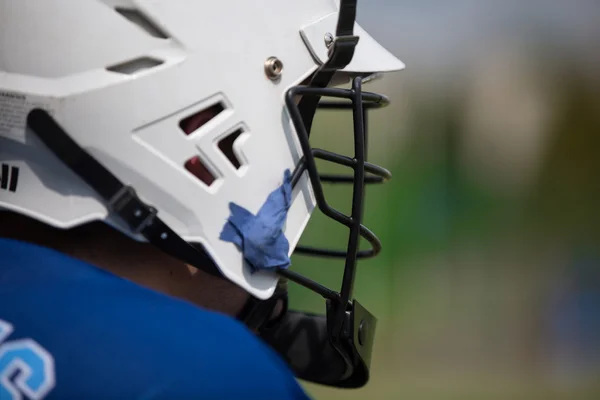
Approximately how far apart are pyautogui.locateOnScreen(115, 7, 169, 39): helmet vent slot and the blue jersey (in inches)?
13.7

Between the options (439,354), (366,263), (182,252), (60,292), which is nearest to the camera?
(60,292)

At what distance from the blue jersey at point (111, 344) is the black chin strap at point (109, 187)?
0.08 metres

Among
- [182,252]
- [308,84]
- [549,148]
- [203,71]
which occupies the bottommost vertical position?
[549,148]

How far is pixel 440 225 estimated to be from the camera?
20.0 feet

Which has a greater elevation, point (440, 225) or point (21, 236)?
point (21, 236)

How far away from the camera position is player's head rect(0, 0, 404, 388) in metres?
1.08

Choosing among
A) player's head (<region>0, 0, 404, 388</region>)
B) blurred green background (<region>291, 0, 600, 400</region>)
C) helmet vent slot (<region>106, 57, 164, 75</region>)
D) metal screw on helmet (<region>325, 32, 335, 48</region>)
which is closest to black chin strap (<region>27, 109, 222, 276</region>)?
player's head (<region>0, 0, 404, 388</region>)

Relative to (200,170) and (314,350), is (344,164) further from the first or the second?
(314,350)

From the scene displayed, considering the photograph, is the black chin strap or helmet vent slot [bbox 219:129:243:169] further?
helmet vent slot [bbox 219:129:243:169]

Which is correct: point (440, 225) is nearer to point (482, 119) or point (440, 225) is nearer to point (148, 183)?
point (482, 119)

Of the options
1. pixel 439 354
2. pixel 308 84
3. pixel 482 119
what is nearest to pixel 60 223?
pixel 308 84

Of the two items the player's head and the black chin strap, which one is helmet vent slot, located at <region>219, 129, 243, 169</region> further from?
the black chin strap

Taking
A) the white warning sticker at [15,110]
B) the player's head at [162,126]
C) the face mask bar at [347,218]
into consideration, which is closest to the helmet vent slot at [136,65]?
the player's head at [162,126]

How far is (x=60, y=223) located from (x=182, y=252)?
0.17 m
